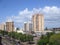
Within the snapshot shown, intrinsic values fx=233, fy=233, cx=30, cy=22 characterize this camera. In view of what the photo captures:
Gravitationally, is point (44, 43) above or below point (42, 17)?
below

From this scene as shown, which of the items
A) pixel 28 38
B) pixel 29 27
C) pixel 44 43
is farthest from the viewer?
pixel 29 27

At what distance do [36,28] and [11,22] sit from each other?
1088cm

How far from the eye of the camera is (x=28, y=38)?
192ft

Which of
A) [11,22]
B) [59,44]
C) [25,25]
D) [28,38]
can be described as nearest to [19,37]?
[28,38]

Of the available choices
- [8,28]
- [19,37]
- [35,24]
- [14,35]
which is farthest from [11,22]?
[19,37]

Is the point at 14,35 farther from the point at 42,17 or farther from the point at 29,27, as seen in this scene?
the point at 29,27

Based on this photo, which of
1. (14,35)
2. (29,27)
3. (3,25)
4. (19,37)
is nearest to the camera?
(19,37)

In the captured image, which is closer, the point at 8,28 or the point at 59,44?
the point at 59,44

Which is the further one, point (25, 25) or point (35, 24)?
point (25, 25)

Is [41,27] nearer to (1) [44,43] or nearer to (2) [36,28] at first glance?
(2) [36,28]

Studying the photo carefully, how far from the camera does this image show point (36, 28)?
298 ft

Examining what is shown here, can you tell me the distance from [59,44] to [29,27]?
76547 millimetres

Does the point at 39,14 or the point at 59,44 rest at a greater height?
the point at 39,14

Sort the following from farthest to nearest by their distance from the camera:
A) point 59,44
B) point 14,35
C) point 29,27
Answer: point 29,27
point 14,35
point 59,44
